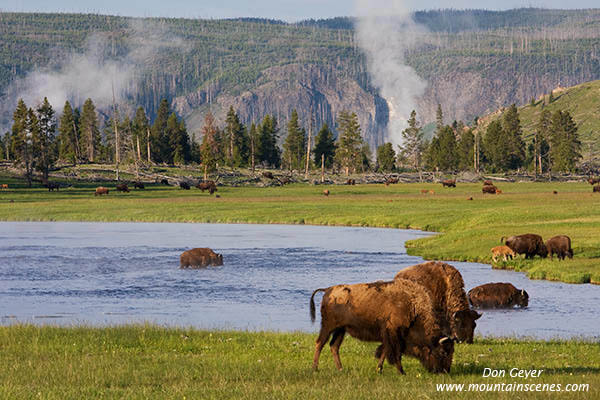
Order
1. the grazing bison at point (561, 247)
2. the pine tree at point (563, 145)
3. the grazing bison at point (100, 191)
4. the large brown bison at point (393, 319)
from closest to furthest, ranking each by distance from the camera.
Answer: the large brown bison at point (393, 319) < the grazing bison at point (561, 247) < the grazing bison at point (100, 191) < the pine tree at point (563, 145)

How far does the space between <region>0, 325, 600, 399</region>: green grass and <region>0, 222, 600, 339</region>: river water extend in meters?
3.92

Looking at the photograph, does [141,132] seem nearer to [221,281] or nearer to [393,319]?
[221,281]

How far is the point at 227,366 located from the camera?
1469 centimetres

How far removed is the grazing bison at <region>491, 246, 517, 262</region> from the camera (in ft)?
118

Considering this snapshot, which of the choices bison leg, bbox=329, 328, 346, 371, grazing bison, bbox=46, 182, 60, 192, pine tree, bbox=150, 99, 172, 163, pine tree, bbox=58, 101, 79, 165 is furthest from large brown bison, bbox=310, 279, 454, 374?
pine tree, bbox=150, 99, 172, 163

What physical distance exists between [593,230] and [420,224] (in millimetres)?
18173

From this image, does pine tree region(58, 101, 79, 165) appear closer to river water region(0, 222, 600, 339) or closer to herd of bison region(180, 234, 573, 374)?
river water region(0, 222, 600, 339)

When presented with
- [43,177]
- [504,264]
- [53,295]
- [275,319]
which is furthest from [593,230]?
[43,177]

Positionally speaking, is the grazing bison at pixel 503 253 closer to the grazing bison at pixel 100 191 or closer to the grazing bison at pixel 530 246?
the grazing bison at pixel 530 246

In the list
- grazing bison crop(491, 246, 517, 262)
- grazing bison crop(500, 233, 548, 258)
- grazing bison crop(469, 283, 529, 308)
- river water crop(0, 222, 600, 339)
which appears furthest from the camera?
grazing bison crop(491, 246, 517, 262)

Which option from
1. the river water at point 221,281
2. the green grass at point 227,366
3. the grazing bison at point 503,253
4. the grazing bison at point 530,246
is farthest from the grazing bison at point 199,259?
the green grass at point 227,366

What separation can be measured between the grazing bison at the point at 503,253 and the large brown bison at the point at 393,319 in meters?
23.7

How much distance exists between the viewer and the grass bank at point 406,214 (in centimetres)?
3891

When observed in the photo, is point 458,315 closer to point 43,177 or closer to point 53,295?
point 53,295
